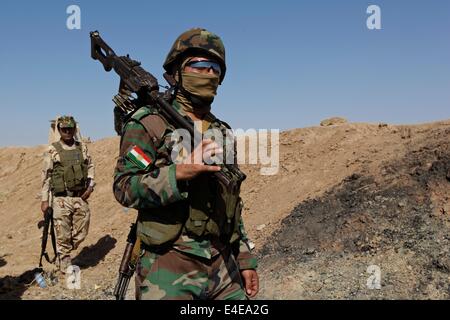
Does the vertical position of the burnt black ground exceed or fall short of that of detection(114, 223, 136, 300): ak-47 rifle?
it falls short

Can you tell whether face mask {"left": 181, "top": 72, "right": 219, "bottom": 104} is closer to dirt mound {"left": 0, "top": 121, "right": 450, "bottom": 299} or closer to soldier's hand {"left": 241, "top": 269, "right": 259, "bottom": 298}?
soldier's hand {"left": 241, "top": 269, "right": 259, "bottom": 298}

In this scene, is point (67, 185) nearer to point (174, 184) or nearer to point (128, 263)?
point (128, 263)

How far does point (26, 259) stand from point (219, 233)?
7.65 meters

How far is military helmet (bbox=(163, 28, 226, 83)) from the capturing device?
2377 mm

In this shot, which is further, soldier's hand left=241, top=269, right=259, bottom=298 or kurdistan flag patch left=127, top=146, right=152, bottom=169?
soldier's hand left=241, top=269, right=259, bottom=298

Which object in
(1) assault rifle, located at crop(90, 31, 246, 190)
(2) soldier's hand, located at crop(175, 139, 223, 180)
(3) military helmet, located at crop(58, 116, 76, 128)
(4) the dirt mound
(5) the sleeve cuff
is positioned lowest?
(4) the dirt mound

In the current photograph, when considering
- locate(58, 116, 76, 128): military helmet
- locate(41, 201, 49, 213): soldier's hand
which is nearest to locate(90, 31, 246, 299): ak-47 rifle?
locate(58, 116, 76, 128): military helmet

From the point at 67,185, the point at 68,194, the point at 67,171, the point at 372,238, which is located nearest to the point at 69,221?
the point at 68,194

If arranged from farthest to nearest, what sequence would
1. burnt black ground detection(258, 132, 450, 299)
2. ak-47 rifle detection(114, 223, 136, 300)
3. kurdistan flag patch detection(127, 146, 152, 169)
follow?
1. burnt black ground detection(258, 132, 450, 299)
2. ak-47 rifle detection(114, 223, 136, 300)
3. kurdistan flag patch detection(127, 146, 152, 169)

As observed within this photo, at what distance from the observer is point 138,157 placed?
2.12m

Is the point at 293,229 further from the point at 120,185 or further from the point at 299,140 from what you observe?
the point at 120,185

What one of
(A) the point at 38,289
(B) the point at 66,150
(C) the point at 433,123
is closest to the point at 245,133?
(C) the point at 433,123

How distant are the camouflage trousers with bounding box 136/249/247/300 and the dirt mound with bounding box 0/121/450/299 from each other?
3.37 m

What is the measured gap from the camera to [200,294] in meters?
2.25
